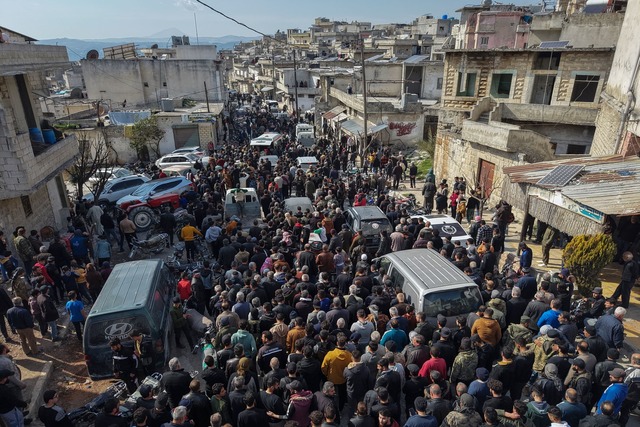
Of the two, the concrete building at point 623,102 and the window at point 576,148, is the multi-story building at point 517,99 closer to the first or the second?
the window at point 576,148

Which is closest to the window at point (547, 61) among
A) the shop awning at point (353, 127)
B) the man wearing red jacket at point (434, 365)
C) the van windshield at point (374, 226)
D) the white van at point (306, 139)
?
the shop awning at point (353, 127)

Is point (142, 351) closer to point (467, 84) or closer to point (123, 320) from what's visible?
point (123, 320)

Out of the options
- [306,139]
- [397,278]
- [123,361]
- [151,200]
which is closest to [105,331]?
[123,361]

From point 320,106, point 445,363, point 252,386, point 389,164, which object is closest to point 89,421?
point 252,386

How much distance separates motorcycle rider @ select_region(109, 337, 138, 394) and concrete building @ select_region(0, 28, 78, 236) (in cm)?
745

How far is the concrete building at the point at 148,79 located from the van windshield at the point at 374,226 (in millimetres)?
31616

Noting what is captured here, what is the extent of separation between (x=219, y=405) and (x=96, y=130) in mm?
26776

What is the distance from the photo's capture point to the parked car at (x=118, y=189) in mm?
17688

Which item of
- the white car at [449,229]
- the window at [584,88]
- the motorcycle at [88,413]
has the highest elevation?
the window at [584,88]

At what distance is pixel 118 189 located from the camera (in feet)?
59.7

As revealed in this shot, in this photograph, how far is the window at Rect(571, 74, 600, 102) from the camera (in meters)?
19.6

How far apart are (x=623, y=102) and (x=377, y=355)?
41.5ft

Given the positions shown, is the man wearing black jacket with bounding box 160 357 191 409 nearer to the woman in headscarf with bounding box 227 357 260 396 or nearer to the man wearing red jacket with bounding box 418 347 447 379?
the woman in headscarf with bounding box 227 357 260 396

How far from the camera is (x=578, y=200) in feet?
31.9
